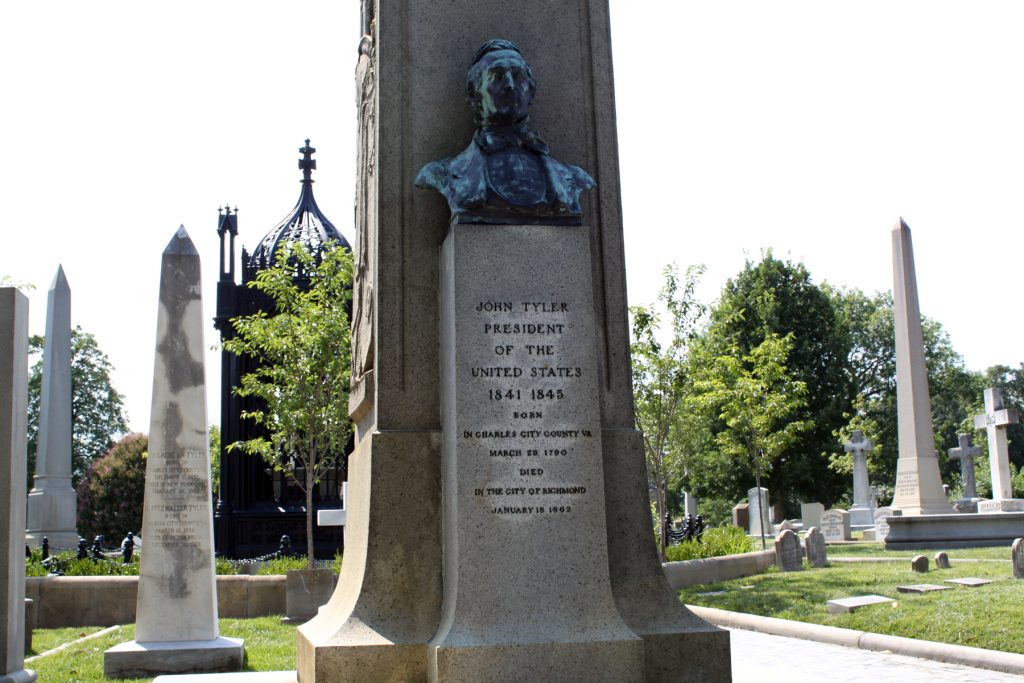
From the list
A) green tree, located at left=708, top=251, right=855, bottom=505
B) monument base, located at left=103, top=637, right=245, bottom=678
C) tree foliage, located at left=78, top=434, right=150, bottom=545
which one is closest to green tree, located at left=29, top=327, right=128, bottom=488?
tree foliage, located at left=78, top=434, right=150, bottom=545

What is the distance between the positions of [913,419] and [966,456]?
15.1 metres

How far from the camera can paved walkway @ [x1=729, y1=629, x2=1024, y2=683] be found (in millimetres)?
8805

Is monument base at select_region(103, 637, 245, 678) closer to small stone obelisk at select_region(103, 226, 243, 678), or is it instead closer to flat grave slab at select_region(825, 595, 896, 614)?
small stone obelisk at select_region(103, 226, 243, 678)

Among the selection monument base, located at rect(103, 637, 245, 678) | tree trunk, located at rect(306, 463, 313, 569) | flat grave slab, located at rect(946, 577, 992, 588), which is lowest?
monument base, located at rect(103, 637, 245, 678)

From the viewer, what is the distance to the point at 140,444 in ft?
190

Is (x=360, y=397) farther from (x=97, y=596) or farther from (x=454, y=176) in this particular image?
(x=97, y=596)

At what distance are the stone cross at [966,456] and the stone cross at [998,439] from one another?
17.6 ft

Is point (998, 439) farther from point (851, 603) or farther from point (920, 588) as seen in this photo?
point (851, 603)

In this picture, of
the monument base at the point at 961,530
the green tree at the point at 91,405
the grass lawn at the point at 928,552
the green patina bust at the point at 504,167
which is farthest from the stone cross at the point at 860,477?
the green tree at the point at 91,405

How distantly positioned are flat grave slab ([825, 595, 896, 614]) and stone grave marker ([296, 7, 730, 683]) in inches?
299

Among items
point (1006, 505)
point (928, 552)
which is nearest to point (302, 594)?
point (928, 552)

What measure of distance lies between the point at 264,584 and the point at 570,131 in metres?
11.7

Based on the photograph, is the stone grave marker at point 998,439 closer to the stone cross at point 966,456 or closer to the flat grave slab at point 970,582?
the stone cross at point 966,456

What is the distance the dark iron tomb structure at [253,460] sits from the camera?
2492cm
